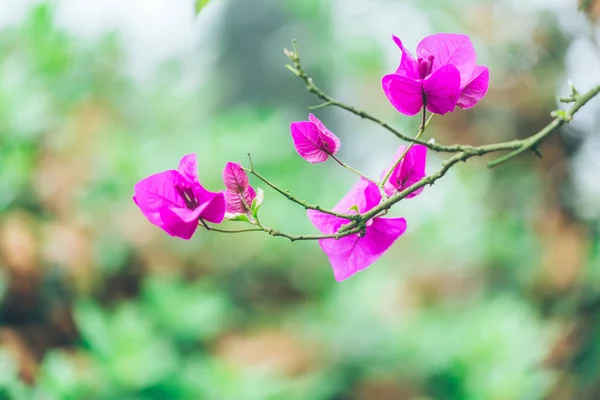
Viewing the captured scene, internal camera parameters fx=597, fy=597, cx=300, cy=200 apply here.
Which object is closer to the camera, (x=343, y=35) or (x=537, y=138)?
(x=537, y=138)

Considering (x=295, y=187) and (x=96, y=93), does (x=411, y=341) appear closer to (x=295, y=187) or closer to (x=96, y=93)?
(x=295, y=187)

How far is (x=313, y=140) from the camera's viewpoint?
0.36m

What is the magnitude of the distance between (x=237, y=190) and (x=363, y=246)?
8 centimetres

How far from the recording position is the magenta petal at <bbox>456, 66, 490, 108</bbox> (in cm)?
36

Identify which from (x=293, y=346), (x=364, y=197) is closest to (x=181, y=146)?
(x=293, y=346)

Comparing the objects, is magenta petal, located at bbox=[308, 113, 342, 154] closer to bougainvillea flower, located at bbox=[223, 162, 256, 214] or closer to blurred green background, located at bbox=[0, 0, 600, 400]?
bougainvillea flower, located at bbox=[223, 162, 256, 214]

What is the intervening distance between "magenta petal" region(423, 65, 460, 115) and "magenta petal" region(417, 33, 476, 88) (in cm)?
1

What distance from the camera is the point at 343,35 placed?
3.45m

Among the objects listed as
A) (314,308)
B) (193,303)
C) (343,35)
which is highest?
(343,35)

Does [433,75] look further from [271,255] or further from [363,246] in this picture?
[271,255]

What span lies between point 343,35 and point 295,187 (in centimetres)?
168

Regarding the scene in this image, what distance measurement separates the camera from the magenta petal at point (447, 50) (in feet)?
1.12

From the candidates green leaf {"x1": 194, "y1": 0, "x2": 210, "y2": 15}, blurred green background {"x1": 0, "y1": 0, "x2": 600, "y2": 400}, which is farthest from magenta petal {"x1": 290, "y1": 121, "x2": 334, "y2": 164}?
blurred green background {"x1": 0, "y1": 0, "x2": 600, "y2": 400}

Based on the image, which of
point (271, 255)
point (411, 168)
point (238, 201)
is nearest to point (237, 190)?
point (238, 201)
